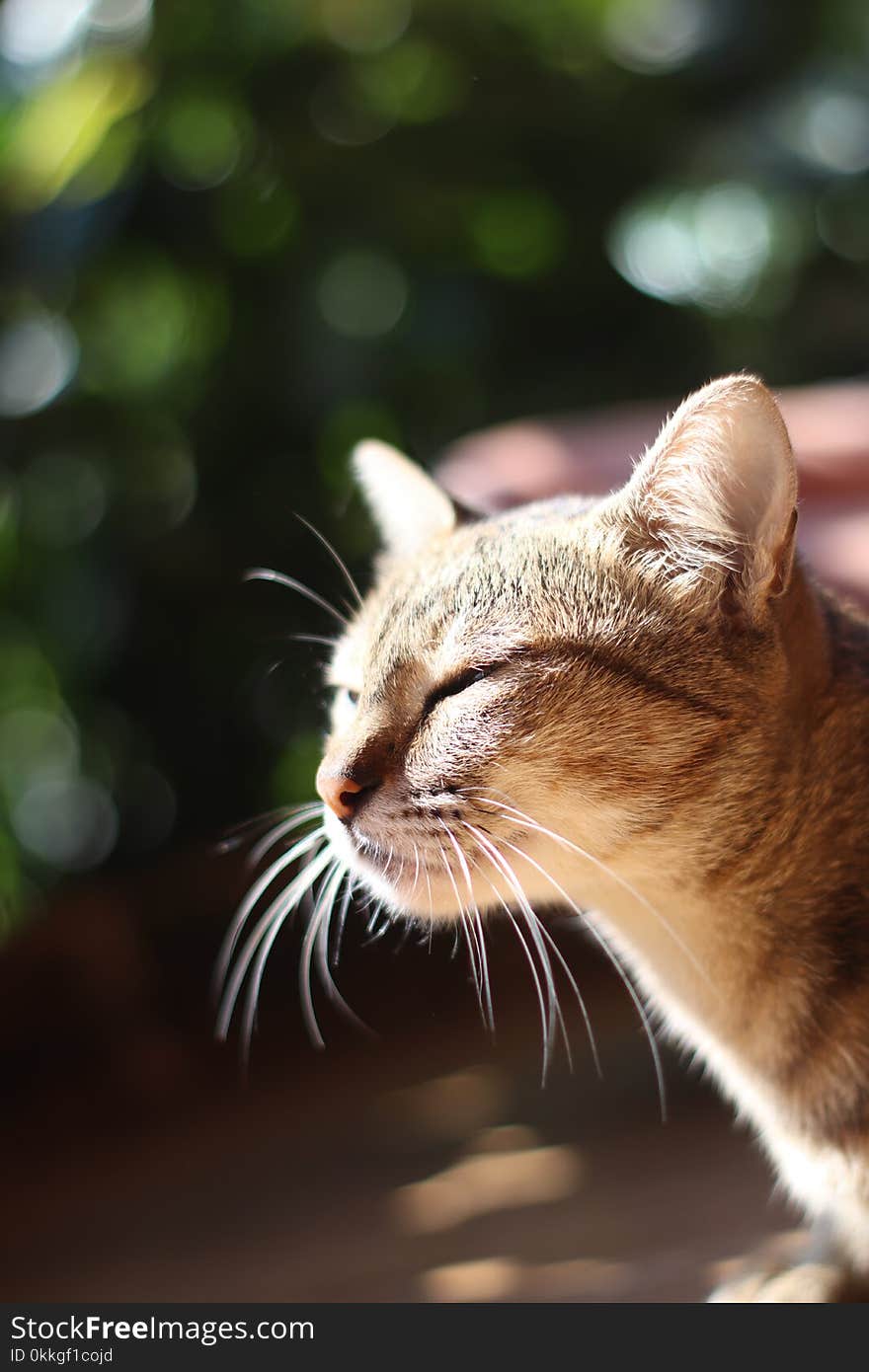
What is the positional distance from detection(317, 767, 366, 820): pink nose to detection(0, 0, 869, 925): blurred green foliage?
27.8 inches

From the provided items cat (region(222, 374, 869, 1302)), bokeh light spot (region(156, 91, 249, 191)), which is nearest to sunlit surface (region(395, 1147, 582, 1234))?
cat (region(222, 374, 869, 1302))

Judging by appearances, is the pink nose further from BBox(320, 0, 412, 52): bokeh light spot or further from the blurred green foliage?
BBox(320, 0, 412, 52): bokeh light spot

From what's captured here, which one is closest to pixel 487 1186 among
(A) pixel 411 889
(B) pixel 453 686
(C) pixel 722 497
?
(A) pixel 411 889

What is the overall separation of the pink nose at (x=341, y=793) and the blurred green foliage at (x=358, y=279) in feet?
2.32

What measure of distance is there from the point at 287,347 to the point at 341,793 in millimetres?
913

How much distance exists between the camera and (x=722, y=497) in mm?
782

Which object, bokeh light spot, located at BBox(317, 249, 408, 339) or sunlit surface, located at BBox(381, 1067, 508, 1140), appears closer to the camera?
sunlit surface, located at BBox(381, 1067, 508, 1140)

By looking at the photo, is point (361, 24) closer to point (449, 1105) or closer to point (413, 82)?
point (413, 82)

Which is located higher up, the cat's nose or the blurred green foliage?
the blurred green foliage

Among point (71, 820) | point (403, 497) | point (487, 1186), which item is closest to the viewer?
point (403, 497)

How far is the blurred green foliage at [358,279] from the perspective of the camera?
5.11 feet

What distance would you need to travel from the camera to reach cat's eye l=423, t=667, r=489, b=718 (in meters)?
0.83

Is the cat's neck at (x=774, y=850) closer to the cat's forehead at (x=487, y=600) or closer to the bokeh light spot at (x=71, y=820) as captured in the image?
the cat's forehead at (x=487, y=600)

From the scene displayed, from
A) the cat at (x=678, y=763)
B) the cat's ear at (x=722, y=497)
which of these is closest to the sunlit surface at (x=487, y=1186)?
the cat at (x=678, y=763)
